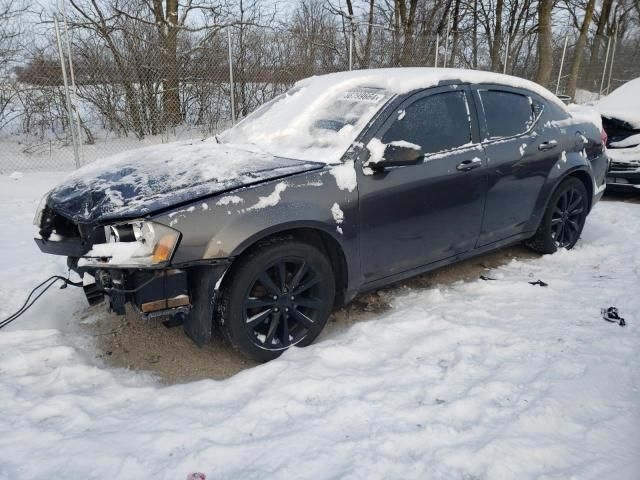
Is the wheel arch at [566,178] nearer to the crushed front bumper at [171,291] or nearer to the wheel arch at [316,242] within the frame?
the wheel arch at [316,242]

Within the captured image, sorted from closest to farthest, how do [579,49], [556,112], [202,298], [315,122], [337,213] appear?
[202,298] < [337,213] < [315,122] < [556,112] < [579,49]

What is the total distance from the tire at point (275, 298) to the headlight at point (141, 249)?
0.40m

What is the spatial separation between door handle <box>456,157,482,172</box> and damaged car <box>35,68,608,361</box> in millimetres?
11

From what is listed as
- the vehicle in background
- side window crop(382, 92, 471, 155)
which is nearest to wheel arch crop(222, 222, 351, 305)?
side window crop(382, 92, 471, 155)

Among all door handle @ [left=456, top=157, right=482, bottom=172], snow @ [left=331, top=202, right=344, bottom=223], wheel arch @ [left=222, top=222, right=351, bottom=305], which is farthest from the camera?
door handle @ [left=456, top=157, right=482, bottom=172]

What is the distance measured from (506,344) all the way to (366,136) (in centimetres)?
155

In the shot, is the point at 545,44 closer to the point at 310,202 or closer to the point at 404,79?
the point at 404,79

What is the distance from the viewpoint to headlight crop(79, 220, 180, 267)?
2.44 meters

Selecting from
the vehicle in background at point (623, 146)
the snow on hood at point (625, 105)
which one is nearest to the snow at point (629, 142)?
the vehicle in background at point (623, 146)

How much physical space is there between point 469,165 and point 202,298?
215 cm

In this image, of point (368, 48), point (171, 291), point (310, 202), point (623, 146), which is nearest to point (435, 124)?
point (310, 202)

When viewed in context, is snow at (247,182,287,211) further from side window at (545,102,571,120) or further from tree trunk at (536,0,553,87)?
tree trunk at (536,0,553,87)

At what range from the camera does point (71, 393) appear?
257 cm

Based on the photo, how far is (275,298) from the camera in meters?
2.88
